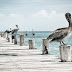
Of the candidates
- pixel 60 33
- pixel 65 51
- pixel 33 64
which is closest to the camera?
pixel 33 64

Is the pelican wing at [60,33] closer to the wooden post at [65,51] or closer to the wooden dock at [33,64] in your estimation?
the wooden post at [65,51]

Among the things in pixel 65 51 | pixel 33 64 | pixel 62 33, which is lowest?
pixel 33 64

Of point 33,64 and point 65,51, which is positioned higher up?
point 65,51

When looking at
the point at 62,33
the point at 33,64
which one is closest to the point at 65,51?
the point at 62,33

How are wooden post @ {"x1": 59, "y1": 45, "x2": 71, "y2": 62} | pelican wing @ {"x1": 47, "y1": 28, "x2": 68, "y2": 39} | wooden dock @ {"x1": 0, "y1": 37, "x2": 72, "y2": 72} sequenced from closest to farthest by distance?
wooden dock @ {"x1": 0, "y1": 37, "x2": 72, "y2": 72} < wooden post @ {"x1": 59, "y1": 45, "x2": 71, "y2": 62} < pelican wing @ {"x1": 47, "y1": 28, "x2": 68, "y2": 39}

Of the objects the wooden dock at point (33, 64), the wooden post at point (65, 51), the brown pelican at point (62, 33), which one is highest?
the brown pelican at point (62, 33)

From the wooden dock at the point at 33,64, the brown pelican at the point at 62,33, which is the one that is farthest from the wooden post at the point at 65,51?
the brown pelican at the point at 62,33

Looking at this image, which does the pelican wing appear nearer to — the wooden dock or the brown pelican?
the brown pelican

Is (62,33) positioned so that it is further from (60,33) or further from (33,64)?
(33,64)

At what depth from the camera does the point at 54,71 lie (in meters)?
9.79

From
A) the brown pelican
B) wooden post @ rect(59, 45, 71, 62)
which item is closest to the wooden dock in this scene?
wooden post @ rect(59, 45, 71, 62)

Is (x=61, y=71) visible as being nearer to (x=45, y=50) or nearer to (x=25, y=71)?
(x=25, y=71)

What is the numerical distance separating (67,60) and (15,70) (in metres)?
3.17

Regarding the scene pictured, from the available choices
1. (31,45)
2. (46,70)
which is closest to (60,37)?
(46,70)
